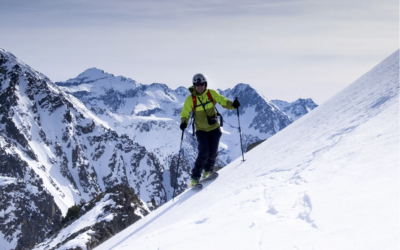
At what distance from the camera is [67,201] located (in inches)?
6220

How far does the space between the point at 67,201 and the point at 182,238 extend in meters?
172

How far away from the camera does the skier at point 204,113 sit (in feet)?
30.1

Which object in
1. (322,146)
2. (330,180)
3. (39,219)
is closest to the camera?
(330,180)

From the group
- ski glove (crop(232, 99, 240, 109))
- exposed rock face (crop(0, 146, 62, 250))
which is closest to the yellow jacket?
ski glove (crop(232, 99, 240, 109))

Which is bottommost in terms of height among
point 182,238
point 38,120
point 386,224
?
point 386,224

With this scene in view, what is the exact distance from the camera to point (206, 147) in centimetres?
964

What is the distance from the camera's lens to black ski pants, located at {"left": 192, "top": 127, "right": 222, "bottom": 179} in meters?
9.62

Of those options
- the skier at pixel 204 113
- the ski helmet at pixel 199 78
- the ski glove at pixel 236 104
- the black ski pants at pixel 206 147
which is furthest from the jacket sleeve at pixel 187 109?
the ski glove at pixel 236 104

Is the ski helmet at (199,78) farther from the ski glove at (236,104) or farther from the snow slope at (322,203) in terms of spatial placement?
the snow slope at (322,203)

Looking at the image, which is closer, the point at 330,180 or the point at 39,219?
the point at 330,180

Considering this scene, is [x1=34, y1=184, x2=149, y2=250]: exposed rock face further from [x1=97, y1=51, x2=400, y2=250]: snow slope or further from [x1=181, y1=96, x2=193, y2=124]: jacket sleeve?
[x1=97, y1=51, x2=400, y2=250]: snow slope

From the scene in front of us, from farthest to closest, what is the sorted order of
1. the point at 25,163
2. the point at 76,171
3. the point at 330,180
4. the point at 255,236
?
the point at 76,171, the point at 25,163, the point at 330,180, the point at 255,236

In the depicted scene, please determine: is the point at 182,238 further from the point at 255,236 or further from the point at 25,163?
the point at 25,163

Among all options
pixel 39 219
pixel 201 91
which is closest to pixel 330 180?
pixel 201 91
